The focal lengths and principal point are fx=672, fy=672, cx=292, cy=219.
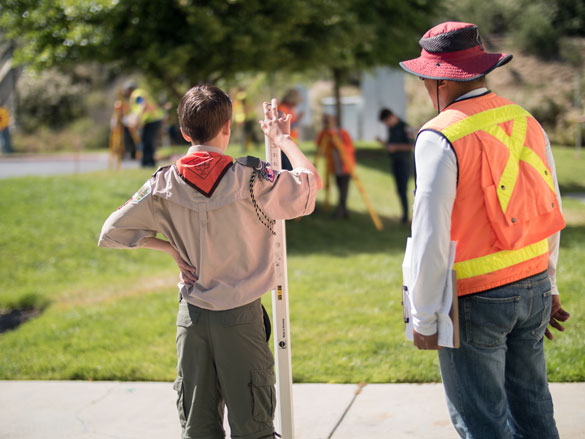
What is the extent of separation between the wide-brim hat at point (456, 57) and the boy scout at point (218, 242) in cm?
61

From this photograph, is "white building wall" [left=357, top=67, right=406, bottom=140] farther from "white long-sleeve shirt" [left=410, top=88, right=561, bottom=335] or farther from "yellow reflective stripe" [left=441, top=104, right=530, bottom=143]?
"white long-sleeve shirt" [left=410, top=88, right=561, bottom=335]

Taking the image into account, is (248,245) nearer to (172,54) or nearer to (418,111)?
(172,54)

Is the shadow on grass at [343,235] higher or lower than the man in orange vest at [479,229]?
lower

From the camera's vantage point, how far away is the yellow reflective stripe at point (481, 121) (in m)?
2.33

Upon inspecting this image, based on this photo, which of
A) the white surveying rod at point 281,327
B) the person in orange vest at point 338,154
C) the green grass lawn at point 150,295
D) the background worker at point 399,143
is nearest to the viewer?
the white surveying rod at point 281,327

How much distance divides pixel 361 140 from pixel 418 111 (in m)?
2.70

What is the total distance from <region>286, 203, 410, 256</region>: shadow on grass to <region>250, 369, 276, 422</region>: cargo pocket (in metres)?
7.17

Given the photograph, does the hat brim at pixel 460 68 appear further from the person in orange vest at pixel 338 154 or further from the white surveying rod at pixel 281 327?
the person in orange vest at pixel 338 154

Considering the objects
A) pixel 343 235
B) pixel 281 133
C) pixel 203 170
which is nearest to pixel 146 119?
pixel 343 235

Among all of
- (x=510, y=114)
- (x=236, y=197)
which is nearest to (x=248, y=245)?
(x=236, y=197)

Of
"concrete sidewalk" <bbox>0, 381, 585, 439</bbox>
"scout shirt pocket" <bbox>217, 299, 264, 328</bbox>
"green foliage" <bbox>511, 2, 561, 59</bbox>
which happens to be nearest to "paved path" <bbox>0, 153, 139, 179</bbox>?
"concrete sidewalk" <bbox>0, 381, 585, 439</bbox>

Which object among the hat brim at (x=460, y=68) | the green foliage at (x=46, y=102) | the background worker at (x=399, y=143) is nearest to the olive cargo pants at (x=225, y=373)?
the hat brim at (x=460, y=68)

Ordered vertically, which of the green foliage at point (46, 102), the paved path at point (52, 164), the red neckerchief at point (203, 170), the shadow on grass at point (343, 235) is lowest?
the shadow on grass at point (343, 235)

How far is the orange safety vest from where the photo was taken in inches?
92.3
